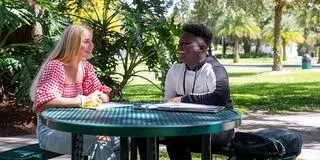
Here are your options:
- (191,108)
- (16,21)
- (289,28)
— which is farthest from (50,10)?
(289,28)

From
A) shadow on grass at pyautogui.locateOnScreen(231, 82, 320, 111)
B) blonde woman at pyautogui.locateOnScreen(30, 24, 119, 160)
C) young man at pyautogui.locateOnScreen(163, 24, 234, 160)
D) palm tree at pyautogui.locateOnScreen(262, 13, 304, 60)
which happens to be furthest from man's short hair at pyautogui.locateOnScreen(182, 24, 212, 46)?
palm tree at pyautogui.locateOnScreen(262, 13, 304, 60)

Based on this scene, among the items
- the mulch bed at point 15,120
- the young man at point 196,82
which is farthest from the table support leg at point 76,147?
the mulch bed at point 15,120

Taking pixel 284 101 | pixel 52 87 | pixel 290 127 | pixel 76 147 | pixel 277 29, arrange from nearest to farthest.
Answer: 1. pixel 76 147
2. pixel 52 87
3. pixel 290 127
4. pixel 284 101
5. pixel 277 29

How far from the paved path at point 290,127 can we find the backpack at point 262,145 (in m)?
2.30

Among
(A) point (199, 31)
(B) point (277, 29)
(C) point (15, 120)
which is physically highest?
(B) point (277, 29)

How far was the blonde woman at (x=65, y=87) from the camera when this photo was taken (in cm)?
386

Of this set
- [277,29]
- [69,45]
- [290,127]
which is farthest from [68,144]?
[277,29]

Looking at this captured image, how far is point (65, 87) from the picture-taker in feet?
13.4

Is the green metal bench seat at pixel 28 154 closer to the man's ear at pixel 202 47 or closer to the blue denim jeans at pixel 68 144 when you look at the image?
the blue denim jeans at pixel 68 144

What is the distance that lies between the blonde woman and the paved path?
81.7 inches

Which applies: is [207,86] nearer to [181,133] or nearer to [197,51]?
[197,51]

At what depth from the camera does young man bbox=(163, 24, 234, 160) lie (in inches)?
160

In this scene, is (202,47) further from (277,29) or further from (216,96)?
(277,29)

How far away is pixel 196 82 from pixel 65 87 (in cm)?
103
